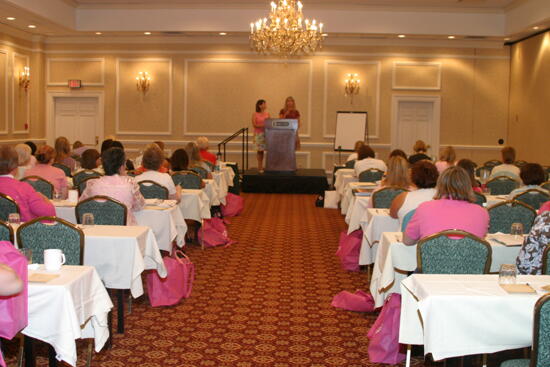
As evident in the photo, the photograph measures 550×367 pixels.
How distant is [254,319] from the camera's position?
5.42 meters

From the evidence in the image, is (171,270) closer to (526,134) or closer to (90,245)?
(90,245)

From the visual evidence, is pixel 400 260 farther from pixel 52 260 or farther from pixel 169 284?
pixel 52 260

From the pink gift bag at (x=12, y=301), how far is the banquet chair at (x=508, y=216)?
4152 mm

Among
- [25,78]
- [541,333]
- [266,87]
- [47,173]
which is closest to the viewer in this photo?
[541,333]

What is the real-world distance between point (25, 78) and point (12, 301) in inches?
565

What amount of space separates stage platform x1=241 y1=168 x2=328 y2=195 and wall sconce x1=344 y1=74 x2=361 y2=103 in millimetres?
2790

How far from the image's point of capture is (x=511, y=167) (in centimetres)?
943

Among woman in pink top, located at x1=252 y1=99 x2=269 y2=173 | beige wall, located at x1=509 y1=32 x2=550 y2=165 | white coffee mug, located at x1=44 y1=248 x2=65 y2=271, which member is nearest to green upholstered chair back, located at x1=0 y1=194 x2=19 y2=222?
white coffee mug, located at x1=44 y1=248 x2=65 y2=271

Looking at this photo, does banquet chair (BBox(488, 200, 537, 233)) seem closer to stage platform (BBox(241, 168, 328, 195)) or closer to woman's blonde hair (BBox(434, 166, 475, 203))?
woman's blonde hair (BBox(434, 166, 475, 203))

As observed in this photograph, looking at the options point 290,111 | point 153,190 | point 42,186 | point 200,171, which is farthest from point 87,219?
point 290,111

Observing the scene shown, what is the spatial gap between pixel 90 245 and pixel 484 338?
277cm

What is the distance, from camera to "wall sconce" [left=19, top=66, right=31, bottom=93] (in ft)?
51.6

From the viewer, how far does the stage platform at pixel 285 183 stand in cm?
1487

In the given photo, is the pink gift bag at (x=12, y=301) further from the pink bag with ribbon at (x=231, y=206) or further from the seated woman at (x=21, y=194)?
the pink bag with ribbon at (x=231, y=206)
